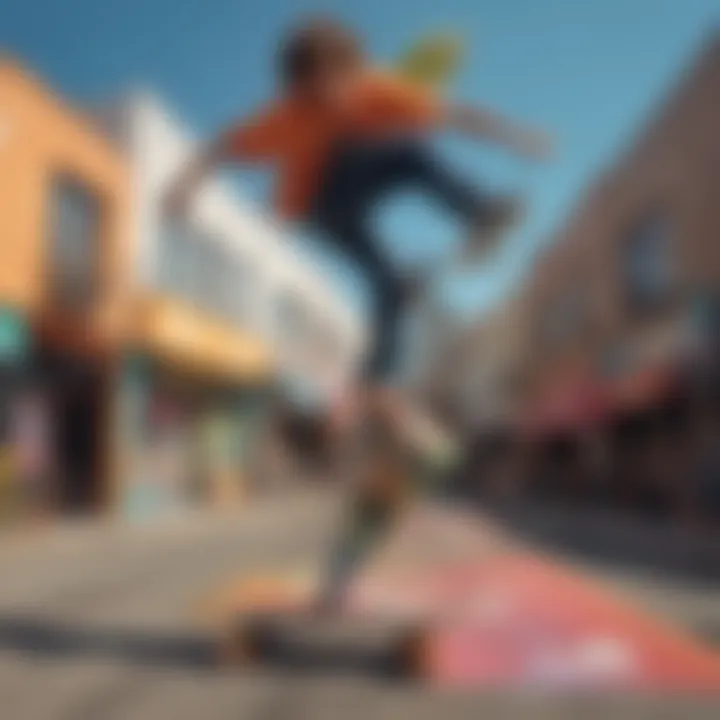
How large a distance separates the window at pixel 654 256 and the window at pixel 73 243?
2.44 meters

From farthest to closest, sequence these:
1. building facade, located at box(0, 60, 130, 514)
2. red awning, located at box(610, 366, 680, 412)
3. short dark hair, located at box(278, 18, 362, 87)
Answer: red awning, located at box(610, 366, 680, 412) < building facade, located at box(0, 60, 130, 514) < short dark hair, located at box(278, 18, 362, 87)

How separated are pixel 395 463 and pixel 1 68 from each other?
85 cm

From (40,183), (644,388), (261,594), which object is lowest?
(261,594)

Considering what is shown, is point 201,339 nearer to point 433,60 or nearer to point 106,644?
point 106,644

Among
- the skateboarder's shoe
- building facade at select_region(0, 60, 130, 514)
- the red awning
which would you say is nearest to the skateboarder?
the skateboarder's shoe

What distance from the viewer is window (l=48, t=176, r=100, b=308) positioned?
2.18 meters

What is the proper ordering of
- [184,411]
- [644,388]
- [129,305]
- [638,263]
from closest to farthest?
[129,305] < [184,411] < [638,263] < [644,388]

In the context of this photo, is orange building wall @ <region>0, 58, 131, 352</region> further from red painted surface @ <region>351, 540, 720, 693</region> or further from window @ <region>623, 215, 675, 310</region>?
window @ <region>623, 215, 675, 310</region>

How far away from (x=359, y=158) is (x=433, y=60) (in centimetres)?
27

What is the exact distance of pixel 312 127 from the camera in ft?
5.19

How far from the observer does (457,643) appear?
1652mm

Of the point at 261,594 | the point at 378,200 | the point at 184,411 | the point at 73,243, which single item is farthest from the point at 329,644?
the point at 184,411

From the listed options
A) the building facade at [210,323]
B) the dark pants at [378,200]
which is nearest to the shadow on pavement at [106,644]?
the building facade at [210,323]

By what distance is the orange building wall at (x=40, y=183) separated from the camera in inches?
73.0
